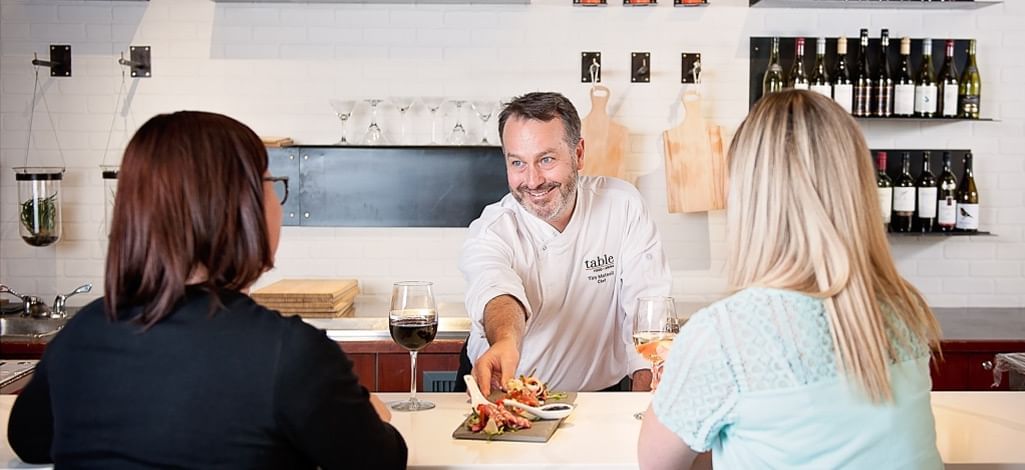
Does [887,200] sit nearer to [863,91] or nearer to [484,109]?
[863,91]

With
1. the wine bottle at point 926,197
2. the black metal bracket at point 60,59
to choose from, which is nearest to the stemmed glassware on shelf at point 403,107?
the black metal bracket at point 60,59

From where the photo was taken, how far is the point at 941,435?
2.09m

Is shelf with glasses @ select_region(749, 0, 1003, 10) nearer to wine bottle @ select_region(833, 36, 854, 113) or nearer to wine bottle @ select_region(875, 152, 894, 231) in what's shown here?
wine bottle @ select_region(833, 36, 854, 113)

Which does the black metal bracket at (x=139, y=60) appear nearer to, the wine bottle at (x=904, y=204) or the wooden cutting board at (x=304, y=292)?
the wooden cutting board at (x=304, y=292)

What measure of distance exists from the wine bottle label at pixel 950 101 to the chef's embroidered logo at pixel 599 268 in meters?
2.12

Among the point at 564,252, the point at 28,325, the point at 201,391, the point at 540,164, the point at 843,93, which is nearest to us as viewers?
the point at 201,391

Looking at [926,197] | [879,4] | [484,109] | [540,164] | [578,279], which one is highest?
[879,4]

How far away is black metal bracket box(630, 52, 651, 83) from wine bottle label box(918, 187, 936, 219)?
129 centimetres

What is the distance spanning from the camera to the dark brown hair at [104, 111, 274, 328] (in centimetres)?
146

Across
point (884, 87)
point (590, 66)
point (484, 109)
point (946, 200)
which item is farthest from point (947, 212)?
point (484, 109)

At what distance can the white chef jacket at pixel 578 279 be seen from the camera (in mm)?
3164

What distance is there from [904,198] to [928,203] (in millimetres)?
112

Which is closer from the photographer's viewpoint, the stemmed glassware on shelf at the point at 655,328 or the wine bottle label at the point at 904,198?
the stemmed glassware on shelf at the point at 655,328

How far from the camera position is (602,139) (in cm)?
460
